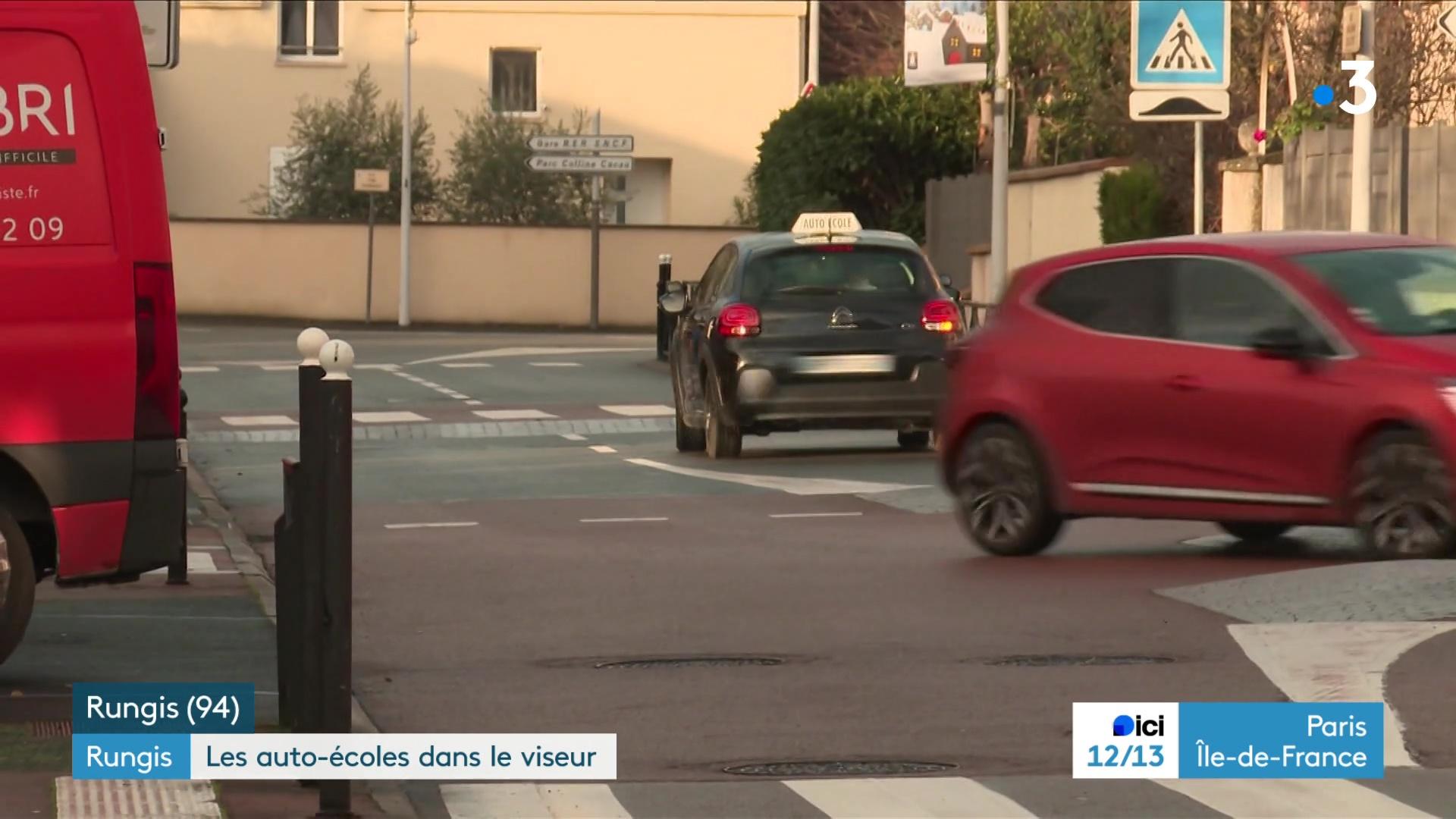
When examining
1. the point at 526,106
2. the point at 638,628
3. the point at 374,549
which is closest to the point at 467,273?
the point at 526,106

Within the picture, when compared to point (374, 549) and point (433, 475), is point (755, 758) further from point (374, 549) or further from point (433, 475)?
point (433, 475)

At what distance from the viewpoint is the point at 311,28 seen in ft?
209

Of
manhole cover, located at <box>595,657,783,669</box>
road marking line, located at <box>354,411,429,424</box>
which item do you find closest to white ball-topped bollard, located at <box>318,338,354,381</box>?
manhole cover, located at <box>595,657,783,669</box>

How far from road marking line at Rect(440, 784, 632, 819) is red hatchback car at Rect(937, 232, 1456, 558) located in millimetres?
5609

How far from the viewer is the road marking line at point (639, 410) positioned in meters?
27.2

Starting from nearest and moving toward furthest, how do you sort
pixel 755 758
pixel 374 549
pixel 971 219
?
1. pixel 755 758
2. pixel 374 549
3. pixel 971 219

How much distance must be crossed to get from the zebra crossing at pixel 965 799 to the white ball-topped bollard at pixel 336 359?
1169 mm

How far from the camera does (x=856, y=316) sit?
20484mm

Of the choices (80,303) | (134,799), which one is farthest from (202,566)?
(134,799)

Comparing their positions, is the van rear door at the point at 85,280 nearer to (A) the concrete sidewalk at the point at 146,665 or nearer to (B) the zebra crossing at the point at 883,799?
(A) the concrete sidewalk at the point at 146,665

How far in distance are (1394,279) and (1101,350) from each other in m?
1.46

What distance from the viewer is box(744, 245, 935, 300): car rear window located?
20672 millimetres

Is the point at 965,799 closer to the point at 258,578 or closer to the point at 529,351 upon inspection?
the point at 258,578

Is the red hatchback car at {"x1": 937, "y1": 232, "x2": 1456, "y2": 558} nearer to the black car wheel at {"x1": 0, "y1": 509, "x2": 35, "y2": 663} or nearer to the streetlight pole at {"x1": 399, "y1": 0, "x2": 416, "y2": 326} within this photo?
the black car wheel at {"x1": 0, "y1": 509, "x2": 35, "y2": 663}
